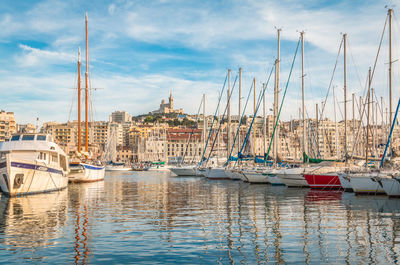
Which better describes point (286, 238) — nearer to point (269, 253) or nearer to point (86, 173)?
point (269, 253)

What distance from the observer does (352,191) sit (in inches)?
1395

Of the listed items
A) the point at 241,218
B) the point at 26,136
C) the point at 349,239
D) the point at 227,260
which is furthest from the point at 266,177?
the point at 227,260

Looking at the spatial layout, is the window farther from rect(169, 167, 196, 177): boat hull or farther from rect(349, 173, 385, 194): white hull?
rect(169, 167, 196, 177): boat hull

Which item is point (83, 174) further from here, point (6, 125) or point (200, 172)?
point (6, 125)

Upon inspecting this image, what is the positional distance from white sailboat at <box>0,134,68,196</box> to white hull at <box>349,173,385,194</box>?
2199 centimetres

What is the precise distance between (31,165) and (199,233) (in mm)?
18072

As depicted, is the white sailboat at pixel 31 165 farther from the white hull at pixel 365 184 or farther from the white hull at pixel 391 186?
the white hull at pixel 391 186

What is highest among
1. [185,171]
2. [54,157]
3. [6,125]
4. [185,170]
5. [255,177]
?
[6,125]

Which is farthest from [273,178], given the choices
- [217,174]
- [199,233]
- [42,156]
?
[199,233]

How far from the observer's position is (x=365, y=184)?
31812mm

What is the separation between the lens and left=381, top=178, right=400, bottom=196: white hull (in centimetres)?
2866

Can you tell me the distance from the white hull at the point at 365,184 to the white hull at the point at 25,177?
866 inches

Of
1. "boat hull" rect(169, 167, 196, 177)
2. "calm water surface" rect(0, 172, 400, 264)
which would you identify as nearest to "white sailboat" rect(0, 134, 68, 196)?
"calm water surface" rect(0, 172, 400, 264)

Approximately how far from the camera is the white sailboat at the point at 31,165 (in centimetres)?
2919
